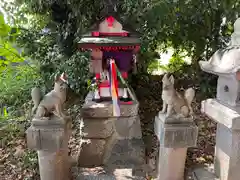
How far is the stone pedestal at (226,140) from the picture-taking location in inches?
92.3

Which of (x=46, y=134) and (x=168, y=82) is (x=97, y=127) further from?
(x=168, y=82)

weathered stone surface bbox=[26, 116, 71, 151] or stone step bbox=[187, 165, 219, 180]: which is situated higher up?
weathered stone surface bbox=[26, 116, 71, 151]

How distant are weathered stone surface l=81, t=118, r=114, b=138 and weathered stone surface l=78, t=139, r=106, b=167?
87 millimetres

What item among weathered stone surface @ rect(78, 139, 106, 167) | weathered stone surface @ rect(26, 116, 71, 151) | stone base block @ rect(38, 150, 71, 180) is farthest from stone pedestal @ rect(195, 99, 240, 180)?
stone base block @ rect(38, 150, 71, 180)

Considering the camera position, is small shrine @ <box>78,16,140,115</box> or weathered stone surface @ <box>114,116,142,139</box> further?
weathered stone surface @ <box>114,116,142,139</box>

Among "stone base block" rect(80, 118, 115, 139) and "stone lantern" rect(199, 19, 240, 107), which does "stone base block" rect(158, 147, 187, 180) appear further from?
"stone base block" rect(80, 118, 115, 139)

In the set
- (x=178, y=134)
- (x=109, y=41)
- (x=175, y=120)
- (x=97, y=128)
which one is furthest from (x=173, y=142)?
(x=109, y=41)

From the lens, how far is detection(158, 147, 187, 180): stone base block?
2.70m

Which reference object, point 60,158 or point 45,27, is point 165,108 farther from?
point 45,27

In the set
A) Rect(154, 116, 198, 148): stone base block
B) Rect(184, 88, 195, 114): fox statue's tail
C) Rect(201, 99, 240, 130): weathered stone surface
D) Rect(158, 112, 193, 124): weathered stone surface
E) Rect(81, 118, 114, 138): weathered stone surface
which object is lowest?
Rect(81, 118, 114, 138): weathered stone surface

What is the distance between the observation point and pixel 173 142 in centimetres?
259

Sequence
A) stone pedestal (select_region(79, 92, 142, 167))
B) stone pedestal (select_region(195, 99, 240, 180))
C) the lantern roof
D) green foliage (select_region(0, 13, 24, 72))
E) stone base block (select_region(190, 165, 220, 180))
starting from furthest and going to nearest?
green foliage (select_region(0, 13, 24, 72))
stone pedestal (select_region(79, 92, 142, 167))
stone base block (select_region(190, 165, 220, 180))
stone pedestal (select_region(195, 99, 240, 180))
the lantern roof

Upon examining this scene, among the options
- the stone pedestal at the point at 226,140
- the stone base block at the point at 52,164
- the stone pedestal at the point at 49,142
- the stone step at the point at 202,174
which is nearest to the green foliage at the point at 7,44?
the stone pedestal at the point at 49,142

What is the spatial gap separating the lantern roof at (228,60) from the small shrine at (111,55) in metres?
1.17
